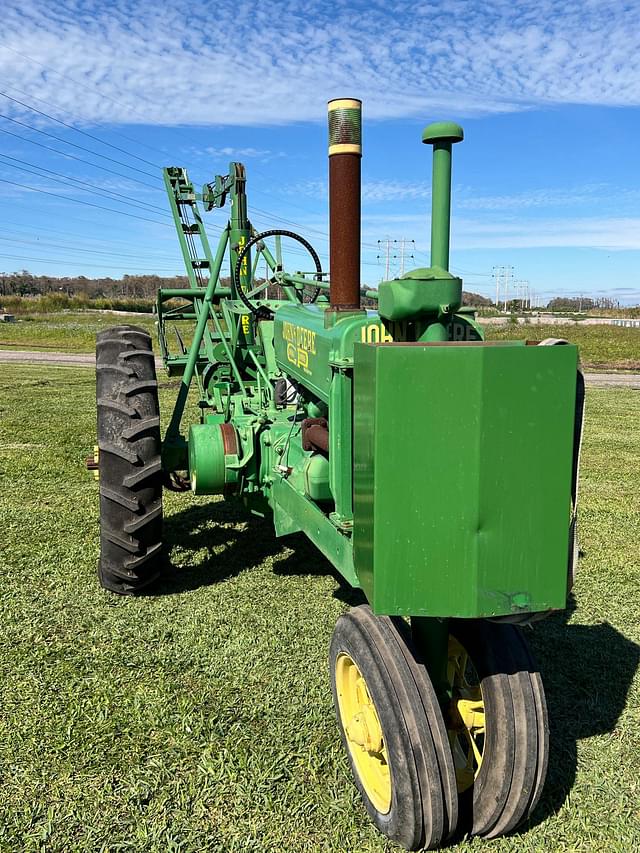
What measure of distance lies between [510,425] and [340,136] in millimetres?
1391

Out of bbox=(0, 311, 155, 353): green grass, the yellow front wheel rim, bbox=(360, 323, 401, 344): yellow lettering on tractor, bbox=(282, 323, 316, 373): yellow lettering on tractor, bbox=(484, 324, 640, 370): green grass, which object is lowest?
bbox=(484, 324, 640, 370): green grass

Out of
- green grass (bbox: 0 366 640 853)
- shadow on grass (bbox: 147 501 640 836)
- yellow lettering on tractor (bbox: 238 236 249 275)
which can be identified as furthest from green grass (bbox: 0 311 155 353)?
green grass (bbox: 0 366 640 853)

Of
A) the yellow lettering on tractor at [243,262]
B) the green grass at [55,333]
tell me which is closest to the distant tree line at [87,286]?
the green grass at [55,333]

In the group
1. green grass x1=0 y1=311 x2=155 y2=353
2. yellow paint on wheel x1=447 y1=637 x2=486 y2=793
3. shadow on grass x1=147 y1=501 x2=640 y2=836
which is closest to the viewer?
yellow paint on wheel x1=447 y1=637 x2=486 y2=793

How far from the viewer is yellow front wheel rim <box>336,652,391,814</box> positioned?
8.57 ft

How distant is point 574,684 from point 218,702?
1755 mm

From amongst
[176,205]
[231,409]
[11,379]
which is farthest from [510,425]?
[11,379]

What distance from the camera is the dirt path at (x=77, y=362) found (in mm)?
16489

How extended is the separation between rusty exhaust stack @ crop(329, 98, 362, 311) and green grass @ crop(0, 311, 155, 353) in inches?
686

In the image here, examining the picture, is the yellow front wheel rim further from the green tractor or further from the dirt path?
the dirt path

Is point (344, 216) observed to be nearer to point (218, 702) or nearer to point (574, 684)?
point (218, 702)

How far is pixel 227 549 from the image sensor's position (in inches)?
210

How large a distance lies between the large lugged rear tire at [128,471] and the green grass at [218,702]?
10.0 inches

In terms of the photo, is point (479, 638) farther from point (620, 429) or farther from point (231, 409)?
point (620, 429)
